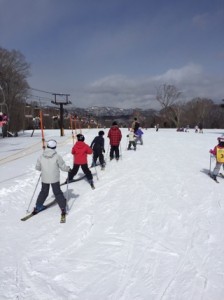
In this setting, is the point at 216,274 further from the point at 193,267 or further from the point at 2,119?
the point at 2,119

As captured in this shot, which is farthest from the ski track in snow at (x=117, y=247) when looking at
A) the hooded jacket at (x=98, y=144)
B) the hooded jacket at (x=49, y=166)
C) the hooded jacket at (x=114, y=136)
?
the hooded jacket at (x=114, y=136)

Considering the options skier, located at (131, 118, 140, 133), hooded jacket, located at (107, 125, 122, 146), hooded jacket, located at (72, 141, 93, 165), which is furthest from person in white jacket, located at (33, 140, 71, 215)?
skier, located at (131, 118, 140, 133)

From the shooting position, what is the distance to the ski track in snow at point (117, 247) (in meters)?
4.55

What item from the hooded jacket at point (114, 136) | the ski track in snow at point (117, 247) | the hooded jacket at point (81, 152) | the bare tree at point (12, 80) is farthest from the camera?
the bare tree at point (12, 80)

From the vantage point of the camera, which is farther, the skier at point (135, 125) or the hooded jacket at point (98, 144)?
the skier at point (135, 125)

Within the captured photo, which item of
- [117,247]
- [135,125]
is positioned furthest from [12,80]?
[117,247]

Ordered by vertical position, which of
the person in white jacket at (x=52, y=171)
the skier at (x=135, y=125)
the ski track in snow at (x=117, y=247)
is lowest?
the ski track in snow at (x=117, y=247)

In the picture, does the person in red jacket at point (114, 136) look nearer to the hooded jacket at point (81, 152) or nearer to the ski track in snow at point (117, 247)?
the hooded jacket at point (81, 152)

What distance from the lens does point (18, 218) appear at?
7.62 meters

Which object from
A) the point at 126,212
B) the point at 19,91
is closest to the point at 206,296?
the point at 126,212

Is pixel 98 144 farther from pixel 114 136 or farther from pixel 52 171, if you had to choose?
pixel 52 171

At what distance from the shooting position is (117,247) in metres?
5.88

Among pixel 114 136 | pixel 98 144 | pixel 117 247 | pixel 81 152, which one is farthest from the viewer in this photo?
pixel 114 136

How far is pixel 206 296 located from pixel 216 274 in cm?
66
